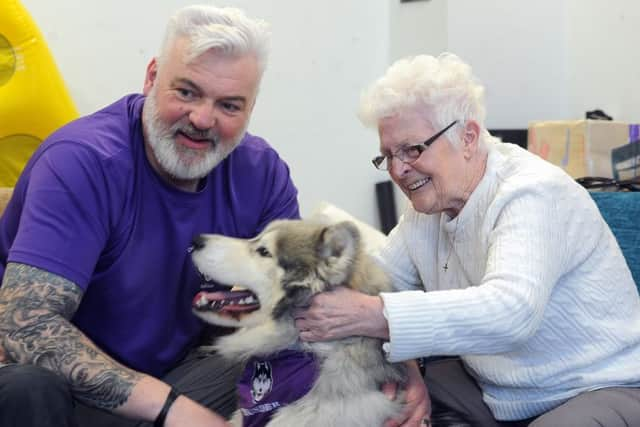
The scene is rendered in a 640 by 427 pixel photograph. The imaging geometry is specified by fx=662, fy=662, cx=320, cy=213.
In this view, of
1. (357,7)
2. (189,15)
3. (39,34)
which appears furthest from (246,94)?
(357,7)

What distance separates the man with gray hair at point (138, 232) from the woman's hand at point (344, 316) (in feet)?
1.09

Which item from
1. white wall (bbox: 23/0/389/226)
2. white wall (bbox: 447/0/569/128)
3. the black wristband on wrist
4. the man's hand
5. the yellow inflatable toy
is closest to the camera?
the black wristband on wrist

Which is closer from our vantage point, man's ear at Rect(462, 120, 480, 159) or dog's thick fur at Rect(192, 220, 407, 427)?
dog's thick fur at Rect(192, 220, 407, 427)

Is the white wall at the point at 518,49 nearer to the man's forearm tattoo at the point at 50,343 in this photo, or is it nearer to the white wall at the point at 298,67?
the white wall at the point at 298,67

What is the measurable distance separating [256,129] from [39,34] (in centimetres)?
126

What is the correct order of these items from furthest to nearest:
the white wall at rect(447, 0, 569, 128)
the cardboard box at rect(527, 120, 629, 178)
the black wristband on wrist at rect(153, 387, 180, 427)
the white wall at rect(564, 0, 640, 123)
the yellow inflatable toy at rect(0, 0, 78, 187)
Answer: the white wall at rect(447, 0, 569, 128), the white wall at rect(564, 0, 640, 123), the cardboard box at rect(527, 120, 629, 178), the yellow inflatable toy at rect(0, 0, 78, 187), the black wristband on wrist at rect(153, 387, 180, 427)

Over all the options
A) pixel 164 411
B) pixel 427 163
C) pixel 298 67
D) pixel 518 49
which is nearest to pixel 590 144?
pixel 518 49

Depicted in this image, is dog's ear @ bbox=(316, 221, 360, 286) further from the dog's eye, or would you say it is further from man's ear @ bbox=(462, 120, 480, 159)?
man's ear @ bbox=(462, 120, 480, 159)

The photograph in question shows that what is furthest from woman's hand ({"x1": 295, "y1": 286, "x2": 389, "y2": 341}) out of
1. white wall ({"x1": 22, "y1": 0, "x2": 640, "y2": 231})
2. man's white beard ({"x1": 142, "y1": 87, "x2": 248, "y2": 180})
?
white wall ({"x1": 22, "y1": 0, "x2": 640, "y2": 231})

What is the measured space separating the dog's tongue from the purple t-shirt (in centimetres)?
15

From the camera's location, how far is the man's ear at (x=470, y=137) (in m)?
1.85

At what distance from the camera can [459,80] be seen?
185 centimetres

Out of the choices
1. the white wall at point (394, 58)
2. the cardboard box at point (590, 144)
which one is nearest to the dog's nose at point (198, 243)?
the white wall at point (394, 58)

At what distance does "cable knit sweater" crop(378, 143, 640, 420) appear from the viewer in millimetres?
1571
